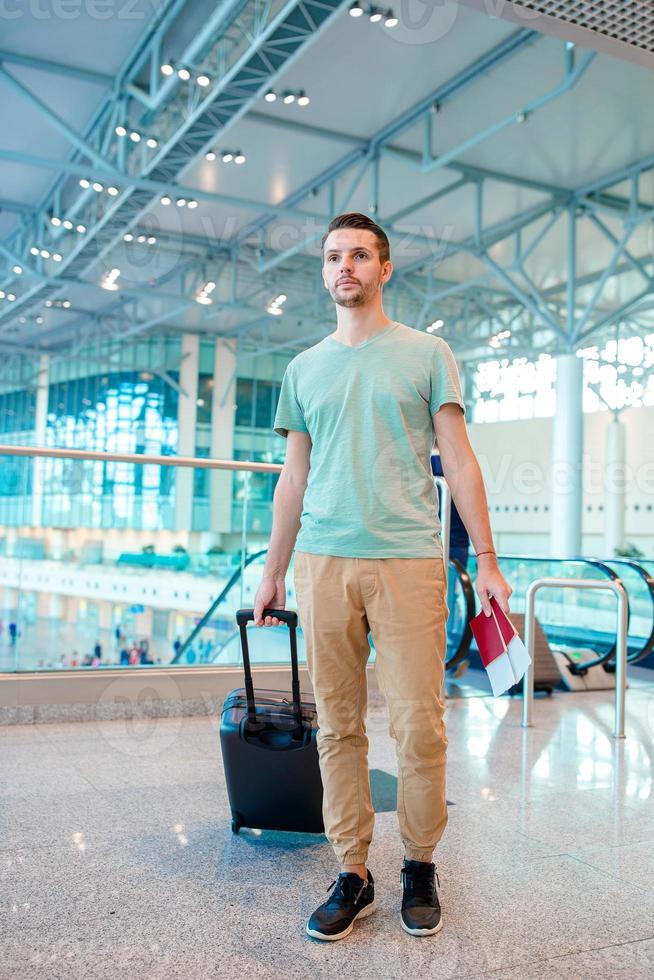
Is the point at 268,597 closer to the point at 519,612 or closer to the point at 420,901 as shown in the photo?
the point at 420,901

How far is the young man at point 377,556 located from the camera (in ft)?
6.42

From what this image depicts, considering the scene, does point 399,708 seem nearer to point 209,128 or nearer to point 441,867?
point 441,867

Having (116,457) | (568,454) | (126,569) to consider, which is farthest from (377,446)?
→ (568,454)

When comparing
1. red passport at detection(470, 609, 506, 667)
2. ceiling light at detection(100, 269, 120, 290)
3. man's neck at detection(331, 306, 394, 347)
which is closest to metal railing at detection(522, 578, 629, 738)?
red passport at detection(470, 609, 506, 667)

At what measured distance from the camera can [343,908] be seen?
1895 millimetres

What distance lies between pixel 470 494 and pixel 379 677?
1.56ft

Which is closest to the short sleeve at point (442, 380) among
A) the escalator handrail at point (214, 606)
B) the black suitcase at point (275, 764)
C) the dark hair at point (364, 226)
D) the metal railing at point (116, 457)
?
the dark hair at point (364, 226)

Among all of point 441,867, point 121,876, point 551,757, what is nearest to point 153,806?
point 121,876

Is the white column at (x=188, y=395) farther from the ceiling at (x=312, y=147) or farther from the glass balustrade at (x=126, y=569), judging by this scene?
the glass balustrade at (x=126, y=569)

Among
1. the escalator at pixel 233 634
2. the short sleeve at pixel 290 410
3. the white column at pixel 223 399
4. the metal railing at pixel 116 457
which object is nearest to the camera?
the short sleeve at pixel 290 410

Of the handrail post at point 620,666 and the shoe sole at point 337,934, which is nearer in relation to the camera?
the shoe sole at point 337,934

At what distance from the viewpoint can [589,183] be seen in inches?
498

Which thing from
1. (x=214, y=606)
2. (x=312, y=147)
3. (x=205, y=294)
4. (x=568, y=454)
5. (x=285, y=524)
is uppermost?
(x=312, y=147)

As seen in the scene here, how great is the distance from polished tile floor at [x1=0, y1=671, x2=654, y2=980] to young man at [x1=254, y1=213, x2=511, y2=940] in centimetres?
15
